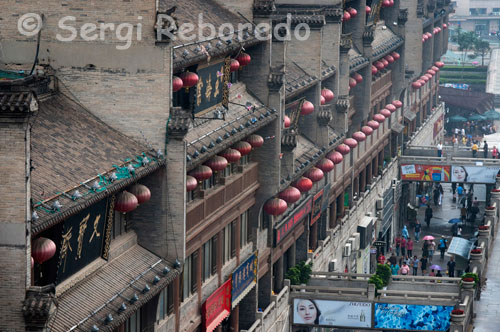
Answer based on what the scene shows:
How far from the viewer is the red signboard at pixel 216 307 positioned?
48125 mm

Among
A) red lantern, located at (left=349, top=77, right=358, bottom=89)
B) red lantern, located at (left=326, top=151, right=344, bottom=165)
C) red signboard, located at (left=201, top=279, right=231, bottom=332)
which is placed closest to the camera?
red signboard, located at (left=201, top=279, right=231, bottom=332)

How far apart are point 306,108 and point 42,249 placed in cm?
3564

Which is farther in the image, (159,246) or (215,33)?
(215,33)

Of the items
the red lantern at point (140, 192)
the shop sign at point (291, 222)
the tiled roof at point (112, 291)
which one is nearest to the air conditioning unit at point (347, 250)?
the shop sign at point (291, 222)

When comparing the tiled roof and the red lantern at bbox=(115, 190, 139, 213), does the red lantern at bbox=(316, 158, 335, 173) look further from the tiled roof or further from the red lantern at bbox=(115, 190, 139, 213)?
the red lantern at bbox=(115, 190, 139, 213)

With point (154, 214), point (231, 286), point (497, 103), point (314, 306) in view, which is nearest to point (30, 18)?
point (154, 214)

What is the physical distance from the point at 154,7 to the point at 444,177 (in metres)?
59.3

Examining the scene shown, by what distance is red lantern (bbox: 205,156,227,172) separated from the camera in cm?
4775

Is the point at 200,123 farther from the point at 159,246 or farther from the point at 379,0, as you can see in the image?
the point at 379,0

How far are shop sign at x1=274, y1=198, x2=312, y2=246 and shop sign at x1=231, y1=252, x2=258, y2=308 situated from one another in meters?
3.95

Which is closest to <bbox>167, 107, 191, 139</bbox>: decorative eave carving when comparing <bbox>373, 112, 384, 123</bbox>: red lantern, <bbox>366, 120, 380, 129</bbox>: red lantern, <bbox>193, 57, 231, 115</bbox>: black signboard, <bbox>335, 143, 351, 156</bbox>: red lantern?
<bbox>193, 57, 231, 115</bbox>: black signboard

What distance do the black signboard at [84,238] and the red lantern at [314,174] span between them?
2875 cm

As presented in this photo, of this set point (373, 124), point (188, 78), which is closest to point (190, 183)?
point (188, 78)

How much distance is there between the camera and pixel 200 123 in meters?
48.8
